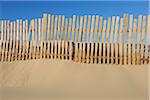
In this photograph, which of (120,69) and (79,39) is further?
(79,39)

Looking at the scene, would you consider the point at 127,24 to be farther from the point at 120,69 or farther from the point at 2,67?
the point at 2,67

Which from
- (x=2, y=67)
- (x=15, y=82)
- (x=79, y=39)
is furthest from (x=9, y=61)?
(x=79, y=39)

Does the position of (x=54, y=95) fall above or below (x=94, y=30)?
below

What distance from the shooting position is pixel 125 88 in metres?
6.90

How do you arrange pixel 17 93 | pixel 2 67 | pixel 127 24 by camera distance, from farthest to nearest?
1. pixel 2 67
2. pixel 127 24
3. pixel 17 93

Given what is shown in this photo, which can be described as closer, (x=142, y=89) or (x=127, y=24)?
(x=142, y=89)

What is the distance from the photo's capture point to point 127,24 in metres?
8.52

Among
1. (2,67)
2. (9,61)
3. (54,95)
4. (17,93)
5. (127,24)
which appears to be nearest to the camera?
(54,95)

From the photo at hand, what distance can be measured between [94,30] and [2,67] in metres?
3.25

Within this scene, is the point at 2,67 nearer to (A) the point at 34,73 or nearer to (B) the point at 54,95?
(A) the point at 34,73

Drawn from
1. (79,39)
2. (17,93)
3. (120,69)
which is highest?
(79,39)

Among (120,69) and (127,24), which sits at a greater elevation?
(127,24)

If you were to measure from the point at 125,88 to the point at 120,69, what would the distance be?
1.11 meters

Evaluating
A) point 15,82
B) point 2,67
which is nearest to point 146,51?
point 15,82
